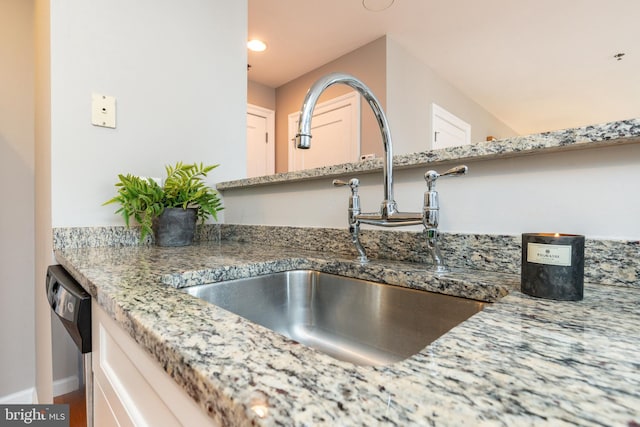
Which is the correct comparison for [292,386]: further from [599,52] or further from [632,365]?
[599,52]

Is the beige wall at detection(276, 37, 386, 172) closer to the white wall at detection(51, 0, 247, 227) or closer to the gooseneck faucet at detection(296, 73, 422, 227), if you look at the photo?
the white wall at detection(51, 0, 247, 227)

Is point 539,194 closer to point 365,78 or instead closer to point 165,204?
point 165,204

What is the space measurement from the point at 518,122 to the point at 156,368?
5921 millimetres

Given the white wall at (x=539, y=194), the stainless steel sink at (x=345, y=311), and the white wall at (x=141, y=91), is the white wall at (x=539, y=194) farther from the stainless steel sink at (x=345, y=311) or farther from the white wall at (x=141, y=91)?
the white wall at (x=141, y=91)

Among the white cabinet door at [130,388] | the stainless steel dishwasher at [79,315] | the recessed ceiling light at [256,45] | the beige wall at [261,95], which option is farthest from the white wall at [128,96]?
the beige wall at [261,95]

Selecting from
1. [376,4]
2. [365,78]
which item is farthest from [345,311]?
[365,78]

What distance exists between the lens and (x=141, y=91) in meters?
1.26

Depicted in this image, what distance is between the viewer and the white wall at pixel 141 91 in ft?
3.58

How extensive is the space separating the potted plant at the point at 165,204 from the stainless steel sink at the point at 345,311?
527 millimetres

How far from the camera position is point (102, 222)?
1.16 metres

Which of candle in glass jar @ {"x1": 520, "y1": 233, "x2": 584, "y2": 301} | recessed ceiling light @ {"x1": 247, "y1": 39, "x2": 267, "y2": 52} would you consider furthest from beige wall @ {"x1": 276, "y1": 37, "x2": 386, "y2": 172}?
candle in glass jar @ {"x1": 520, "y1": 233, "x2": 584, "y2": 301}

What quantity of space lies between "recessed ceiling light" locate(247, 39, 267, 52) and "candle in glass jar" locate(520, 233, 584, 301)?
278 cm

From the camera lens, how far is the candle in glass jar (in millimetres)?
457

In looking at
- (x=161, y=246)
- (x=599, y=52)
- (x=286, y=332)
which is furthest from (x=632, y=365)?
(x=599, y=52)
